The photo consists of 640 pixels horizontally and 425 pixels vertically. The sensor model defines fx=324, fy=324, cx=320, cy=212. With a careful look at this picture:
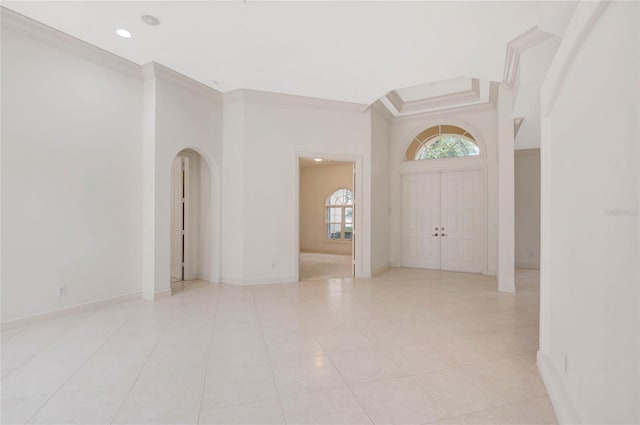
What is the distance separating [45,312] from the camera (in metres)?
3.98

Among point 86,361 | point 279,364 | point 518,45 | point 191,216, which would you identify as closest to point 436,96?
point 518,45

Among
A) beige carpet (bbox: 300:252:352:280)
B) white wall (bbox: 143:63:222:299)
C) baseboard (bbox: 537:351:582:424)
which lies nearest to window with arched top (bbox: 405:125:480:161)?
beige carpet (bbox: 300:252:352:280)

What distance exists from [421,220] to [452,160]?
5.16 feet

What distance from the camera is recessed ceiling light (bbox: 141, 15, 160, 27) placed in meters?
3.64

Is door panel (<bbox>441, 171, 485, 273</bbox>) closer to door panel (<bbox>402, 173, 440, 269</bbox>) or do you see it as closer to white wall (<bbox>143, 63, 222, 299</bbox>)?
door panel (<bbox>402, 173, 440, 269</bbox>)

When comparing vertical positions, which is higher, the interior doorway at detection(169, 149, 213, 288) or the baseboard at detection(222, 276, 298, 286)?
the interior doorway at detection(169, 149, 213, 288)

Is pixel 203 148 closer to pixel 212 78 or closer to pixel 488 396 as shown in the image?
pixel 212 78

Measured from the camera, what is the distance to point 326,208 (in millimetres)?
11758

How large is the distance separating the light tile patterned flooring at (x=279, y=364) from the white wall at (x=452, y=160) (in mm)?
2564

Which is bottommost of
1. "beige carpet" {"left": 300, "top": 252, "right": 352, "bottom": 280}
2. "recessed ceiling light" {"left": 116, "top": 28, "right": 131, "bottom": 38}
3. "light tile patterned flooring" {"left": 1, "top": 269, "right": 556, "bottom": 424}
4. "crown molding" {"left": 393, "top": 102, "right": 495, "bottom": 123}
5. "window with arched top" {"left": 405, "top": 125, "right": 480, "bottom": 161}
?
"beige carpet" {"left": 300, "top": 252, "right": 352, "bottom": 280}

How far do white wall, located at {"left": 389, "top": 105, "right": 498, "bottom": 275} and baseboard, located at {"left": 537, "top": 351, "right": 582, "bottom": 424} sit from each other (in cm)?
460

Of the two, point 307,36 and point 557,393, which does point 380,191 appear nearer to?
point 307,36

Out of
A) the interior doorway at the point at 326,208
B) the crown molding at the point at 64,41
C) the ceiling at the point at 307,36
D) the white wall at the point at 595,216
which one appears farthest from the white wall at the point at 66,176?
the interior doorway at the point at 326,208

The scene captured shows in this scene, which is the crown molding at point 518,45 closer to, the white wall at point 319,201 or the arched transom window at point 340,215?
the white wall at point 319,201
